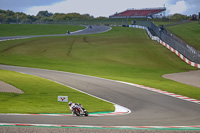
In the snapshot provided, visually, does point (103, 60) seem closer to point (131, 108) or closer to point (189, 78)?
point (189, 78)

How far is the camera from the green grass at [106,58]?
33.7m

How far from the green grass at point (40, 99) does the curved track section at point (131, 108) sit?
1.49m

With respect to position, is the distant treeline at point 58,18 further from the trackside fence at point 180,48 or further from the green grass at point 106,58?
the green grass at point 106,58

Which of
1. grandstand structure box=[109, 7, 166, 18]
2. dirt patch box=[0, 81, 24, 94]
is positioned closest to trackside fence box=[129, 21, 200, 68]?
dirt patch box=[0, 81, 24, 94]

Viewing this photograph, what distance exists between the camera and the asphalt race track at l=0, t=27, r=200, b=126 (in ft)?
39.7

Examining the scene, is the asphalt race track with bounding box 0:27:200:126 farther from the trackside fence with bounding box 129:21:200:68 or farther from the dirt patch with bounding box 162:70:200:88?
the trackside fence with bounding box 129:21:200:68

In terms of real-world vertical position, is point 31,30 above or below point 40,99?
above

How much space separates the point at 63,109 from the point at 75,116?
2023 mm

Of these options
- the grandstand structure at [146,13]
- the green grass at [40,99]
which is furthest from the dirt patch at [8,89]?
the grandstand structure at [146,13]

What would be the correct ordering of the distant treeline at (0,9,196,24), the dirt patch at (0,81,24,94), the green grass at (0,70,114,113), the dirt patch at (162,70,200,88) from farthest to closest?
1. the distant treeline at (0,9,196,24)
2. the dirt patch at (162,70,200,88)
3. the dirt patch at (0,81,24,94)
4. the green grass at (0,70,114,113)

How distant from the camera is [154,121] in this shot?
13070mm

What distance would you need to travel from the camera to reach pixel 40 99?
17984mm

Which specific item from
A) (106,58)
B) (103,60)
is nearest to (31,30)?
(106,58)

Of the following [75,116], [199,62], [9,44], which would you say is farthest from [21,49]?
[75,116]
